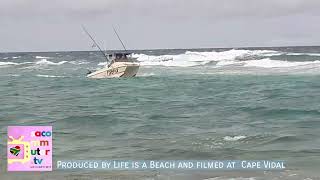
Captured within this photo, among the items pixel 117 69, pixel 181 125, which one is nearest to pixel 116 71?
pixel 117 69

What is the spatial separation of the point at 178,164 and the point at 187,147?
1.53 m

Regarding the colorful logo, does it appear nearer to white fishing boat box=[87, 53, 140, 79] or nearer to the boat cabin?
white fishing boat box=[87, 53, 140, 79]

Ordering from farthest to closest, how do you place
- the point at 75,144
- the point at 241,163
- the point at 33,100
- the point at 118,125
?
the point at 33,100
the point at 118,125
the point at 75,144
the point at 241,163

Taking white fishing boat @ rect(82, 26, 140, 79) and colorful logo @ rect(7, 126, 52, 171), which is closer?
colorful logo @ rect(7, 126, 52, 171)

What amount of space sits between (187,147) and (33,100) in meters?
14.0

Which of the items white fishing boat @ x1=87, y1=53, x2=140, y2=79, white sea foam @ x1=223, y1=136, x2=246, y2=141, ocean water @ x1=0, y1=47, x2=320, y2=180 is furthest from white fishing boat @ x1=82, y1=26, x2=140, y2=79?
white sea foam @ x1=223, y1=136, x2=246, y2=141

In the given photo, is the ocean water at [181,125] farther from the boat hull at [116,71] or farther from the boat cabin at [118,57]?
the boat cabin at [118,57]

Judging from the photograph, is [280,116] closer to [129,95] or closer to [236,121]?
[236,121]

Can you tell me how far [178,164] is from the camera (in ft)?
33.0

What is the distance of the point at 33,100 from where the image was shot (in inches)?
941

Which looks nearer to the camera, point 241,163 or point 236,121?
point 241,163

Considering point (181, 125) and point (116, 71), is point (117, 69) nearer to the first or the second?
point (116, 71)

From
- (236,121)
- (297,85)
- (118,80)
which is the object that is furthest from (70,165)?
(118,80)

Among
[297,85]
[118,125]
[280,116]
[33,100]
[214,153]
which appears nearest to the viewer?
[214,153]
